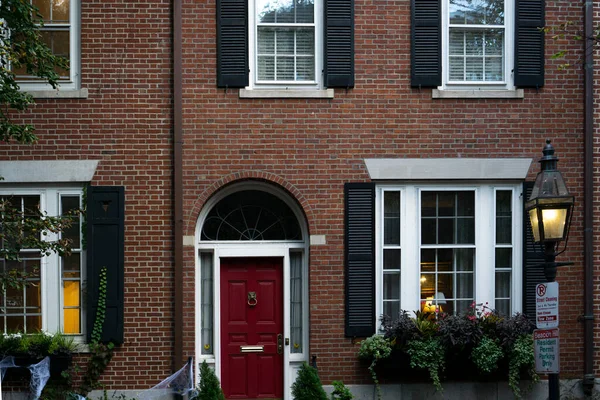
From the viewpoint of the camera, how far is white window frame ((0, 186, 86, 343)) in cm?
957

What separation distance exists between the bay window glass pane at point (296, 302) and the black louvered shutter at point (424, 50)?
3.15 metres

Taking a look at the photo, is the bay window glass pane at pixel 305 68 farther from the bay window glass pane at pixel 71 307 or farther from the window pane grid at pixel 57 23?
the bay window glass pane at pixel 71 307

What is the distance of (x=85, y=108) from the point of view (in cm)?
963

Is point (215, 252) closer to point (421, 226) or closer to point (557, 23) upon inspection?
point (421, 226)

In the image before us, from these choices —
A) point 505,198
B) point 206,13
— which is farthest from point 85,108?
point 505,198

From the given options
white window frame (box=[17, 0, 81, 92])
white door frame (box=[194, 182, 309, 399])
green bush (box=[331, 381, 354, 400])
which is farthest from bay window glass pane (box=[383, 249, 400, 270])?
white window frame (box=[17, 0, 81, 92])

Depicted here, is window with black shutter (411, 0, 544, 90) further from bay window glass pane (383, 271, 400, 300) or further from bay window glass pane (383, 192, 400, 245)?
bay window glass pane (383, 271, 400, 300)

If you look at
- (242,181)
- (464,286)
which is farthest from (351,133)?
(464,286)

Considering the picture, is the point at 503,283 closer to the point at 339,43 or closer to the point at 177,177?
the point at 339,43

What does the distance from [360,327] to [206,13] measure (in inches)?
197

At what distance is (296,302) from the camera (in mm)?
10195

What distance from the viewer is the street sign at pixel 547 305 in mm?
7129

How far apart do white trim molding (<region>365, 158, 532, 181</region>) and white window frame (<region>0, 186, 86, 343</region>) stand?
4.46m

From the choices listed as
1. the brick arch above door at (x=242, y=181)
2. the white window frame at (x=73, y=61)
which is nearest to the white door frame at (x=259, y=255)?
the brick arch above door at (x=242, y=181)
